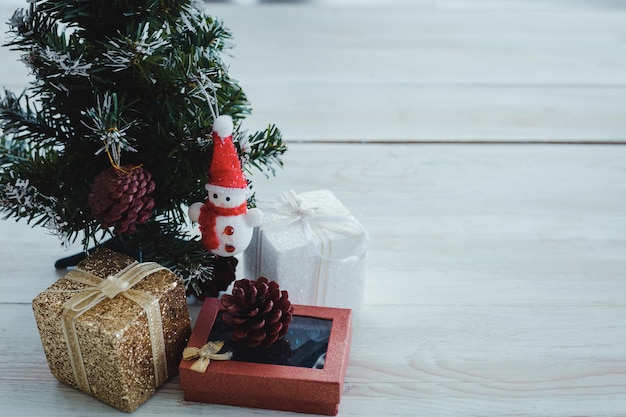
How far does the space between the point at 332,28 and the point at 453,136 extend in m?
0.61

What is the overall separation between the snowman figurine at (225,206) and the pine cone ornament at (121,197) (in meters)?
0.07

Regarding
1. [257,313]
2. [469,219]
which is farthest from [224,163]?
[469,219]

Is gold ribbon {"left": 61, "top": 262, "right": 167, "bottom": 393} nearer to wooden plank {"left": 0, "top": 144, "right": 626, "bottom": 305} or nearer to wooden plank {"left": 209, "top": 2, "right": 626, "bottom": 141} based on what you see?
wooden plank {"left": 0, "top": 144, "right": 626, "bottom": 305}

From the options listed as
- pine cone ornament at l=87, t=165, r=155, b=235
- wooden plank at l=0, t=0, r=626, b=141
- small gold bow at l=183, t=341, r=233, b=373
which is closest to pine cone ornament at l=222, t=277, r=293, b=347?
small gold bow at l=183, t=341, r=233, b=373

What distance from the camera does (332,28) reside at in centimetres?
198

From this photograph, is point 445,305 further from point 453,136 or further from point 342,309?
point 453,136

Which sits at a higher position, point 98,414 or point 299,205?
point 299,205

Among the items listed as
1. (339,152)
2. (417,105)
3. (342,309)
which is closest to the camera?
(342,309)

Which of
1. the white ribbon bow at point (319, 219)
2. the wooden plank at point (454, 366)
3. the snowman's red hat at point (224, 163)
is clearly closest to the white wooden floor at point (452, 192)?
the wooden plank at point (454, 366)

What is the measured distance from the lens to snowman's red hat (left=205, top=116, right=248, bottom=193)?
0.87m

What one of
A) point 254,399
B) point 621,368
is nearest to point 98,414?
point 254,399

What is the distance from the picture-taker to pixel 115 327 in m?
0.82

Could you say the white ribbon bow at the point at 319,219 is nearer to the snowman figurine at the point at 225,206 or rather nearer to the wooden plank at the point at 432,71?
the snowman figurine at the point at 225,206

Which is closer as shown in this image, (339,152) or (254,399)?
(254,399)
